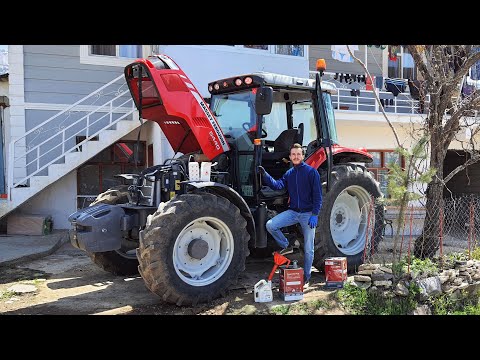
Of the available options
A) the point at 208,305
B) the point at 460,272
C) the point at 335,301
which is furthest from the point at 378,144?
the point at 208,305

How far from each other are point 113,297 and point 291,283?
2.28 meters

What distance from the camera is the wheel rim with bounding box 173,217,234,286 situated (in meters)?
5.18

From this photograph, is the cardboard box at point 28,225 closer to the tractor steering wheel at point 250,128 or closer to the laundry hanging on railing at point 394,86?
the tractor steering wheel at point 250,128

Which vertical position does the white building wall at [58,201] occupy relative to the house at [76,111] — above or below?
below

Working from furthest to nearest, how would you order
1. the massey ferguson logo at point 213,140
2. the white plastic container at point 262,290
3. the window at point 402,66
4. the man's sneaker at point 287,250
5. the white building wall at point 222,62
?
the window at point 402,66, the white building wall at point 222,62, the man's sneaker at point 287,250, the massey ferguson logo at point 213,140, the white plastic container at point 262,290

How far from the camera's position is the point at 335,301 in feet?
17.8

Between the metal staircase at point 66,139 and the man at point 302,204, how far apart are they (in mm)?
6047

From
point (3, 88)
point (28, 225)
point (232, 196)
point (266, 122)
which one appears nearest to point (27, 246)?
point (28, 225)

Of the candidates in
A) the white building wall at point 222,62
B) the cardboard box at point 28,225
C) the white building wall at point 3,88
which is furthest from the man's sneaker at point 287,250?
the white building wall at point 3,88

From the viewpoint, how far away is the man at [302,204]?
5.81m

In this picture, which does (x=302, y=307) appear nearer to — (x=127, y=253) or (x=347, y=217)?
(x=347, y=217)

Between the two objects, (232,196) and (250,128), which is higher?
(250,128)

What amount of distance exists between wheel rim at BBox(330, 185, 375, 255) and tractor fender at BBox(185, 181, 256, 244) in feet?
5.47

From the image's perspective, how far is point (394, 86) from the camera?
13.2 m
